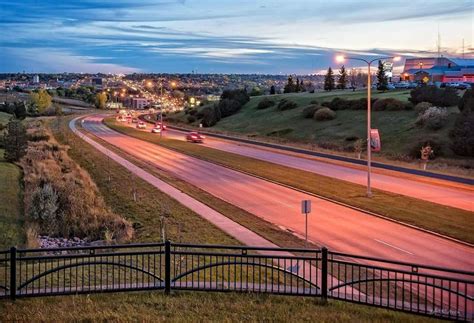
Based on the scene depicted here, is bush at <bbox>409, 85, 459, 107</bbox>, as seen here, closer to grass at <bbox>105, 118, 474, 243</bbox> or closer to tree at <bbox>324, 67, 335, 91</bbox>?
grass at <bbox>105, 118, 474, 243</bbox>

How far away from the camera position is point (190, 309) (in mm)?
10656

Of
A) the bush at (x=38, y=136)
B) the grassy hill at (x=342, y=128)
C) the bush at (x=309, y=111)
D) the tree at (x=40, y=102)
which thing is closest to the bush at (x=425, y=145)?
the grassy hill at (x=342, y=128)

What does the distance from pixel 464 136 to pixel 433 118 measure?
12399 mm

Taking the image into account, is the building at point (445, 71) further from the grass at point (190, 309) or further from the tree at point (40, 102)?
the grass at point (190, 309)

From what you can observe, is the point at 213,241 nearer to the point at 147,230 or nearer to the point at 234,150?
the point at 147,230

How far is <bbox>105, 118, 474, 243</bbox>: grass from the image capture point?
23031 millimetres

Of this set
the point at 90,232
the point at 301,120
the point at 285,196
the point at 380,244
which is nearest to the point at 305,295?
the point at 380,244

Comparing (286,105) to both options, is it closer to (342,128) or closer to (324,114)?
(324,114)

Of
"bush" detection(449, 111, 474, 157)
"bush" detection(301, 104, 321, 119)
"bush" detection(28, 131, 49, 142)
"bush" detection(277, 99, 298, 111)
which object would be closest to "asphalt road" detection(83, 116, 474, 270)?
"bush" detection(449, 111, 474, 157)

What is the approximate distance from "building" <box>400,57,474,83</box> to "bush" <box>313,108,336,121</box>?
6158 centimetres

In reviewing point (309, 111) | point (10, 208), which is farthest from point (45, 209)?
point (309, 111)

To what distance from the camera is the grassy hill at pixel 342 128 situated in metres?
60.4

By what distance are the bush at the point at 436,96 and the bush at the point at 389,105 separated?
2117 mm

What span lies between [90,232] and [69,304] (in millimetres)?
14860
